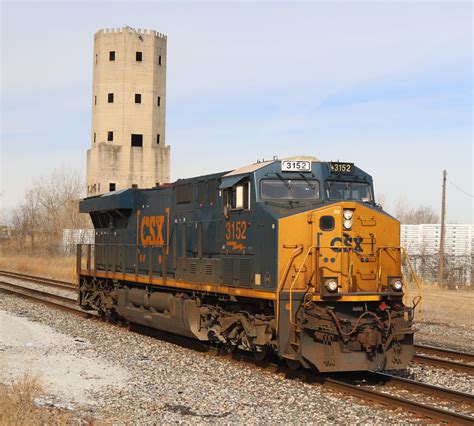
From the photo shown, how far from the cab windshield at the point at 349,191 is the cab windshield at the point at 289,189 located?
28 cm

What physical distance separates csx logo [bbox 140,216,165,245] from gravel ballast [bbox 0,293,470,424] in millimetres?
2545

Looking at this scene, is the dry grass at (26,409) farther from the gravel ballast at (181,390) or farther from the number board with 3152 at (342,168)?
the number board with 3152 at (342,168)

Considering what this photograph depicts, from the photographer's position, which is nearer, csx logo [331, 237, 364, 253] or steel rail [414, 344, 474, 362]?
csx logo [331, 237, 364, 253]

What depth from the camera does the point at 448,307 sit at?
24188 millimetres

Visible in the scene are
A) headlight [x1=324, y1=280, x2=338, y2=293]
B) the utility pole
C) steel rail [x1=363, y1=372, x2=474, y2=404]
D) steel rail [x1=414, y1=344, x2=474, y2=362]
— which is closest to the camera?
steel rail [x1=363, y1=372, x2=474, y2=404]

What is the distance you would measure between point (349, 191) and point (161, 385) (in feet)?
15.7

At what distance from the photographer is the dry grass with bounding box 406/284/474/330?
2127cm

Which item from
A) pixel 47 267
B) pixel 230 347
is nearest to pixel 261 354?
pixel 230 347

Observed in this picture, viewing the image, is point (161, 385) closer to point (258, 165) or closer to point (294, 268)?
point (294, 268)

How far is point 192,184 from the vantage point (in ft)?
49.2

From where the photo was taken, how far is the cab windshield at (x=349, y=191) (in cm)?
1226

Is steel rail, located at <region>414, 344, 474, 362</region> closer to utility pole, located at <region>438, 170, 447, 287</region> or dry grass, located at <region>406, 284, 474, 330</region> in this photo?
dry grass, located at <region>406, 284, 474, 330</region>

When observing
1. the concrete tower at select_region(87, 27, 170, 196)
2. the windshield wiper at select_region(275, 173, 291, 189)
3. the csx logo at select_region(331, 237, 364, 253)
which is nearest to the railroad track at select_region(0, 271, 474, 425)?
the csx logo at select_region(331, 237, 364, 253)

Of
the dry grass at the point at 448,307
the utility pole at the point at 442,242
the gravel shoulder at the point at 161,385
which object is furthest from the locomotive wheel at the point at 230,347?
the utility pole at the point at 442,242
